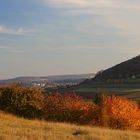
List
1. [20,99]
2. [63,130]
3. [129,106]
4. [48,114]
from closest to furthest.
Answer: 1. [63,130]
2. [20,99]
3. [48,114]
4. [129,106]

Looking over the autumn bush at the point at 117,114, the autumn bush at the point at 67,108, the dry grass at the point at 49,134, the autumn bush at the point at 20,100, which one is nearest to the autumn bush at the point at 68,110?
the autumn bush at the point at 67,108

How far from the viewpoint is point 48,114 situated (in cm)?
5294

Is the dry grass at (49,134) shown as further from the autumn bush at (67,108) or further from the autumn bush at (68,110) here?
the autumn bush at (68,110)

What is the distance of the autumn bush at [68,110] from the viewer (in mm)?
53594

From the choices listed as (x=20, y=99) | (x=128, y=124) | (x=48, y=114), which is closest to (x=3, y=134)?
(x=20, y=99)

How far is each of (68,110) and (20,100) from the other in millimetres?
7731

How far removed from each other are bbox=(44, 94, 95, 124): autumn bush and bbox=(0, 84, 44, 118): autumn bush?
186cm

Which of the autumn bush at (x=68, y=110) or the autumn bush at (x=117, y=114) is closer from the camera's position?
the autumn bush at (x=68, y=110)

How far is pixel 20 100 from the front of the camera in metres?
49.7

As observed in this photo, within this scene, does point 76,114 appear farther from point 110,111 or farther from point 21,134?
point 21,134

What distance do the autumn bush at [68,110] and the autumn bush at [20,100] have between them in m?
1.86

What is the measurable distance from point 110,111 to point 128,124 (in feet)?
8.80

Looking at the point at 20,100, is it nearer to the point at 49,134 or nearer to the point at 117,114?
the point at 117,114

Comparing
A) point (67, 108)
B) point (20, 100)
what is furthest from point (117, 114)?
point (20, 100)
